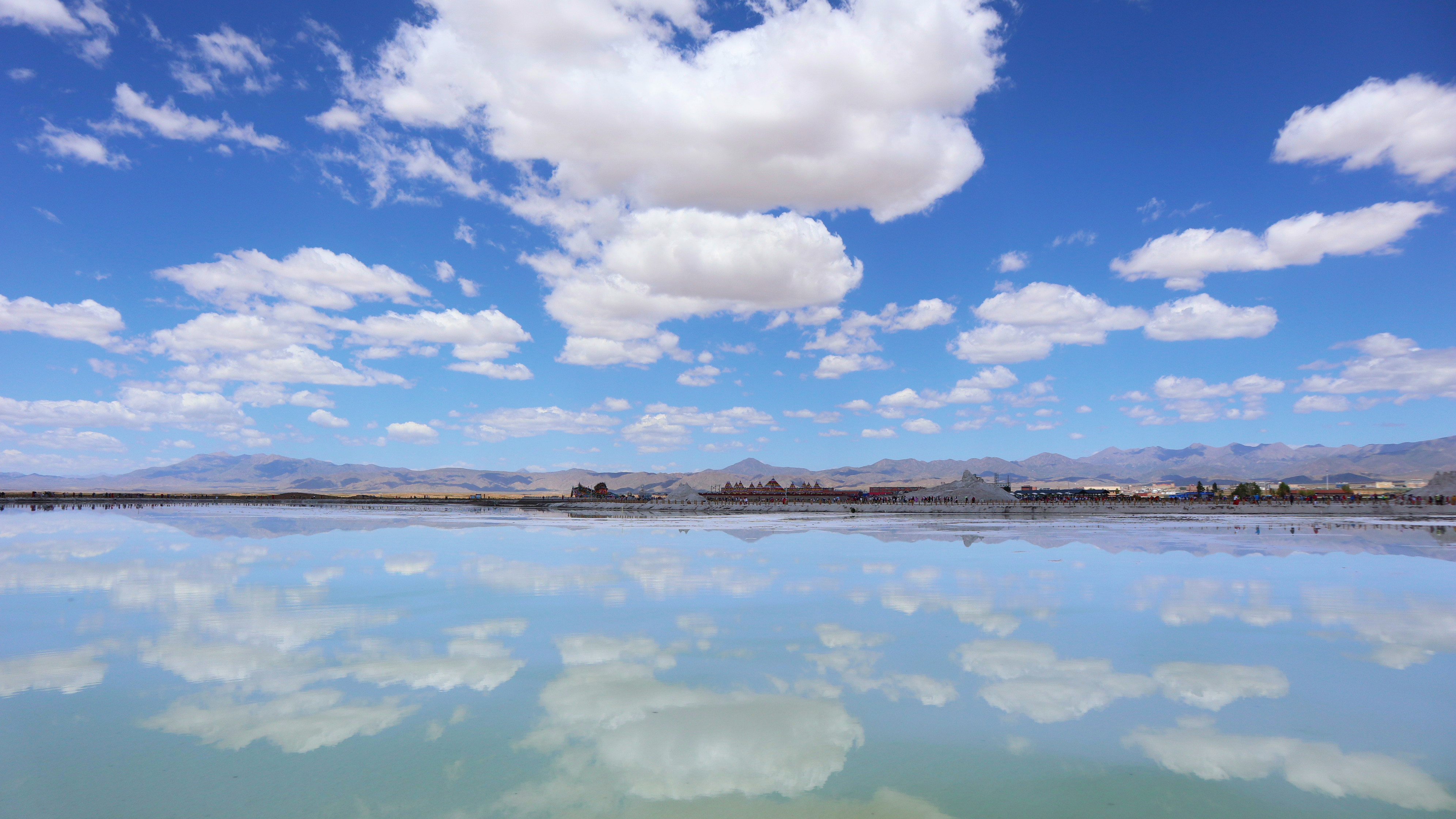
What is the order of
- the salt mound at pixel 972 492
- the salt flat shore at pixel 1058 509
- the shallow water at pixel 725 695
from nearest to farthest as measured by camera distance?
the shallow water at pixel 725 695
the salt flat shore at pixel 1058 509
the salt mound at pixel 972 492

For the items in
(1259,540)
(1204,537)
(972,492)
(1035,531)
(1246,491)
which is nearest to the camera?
(1259,540)

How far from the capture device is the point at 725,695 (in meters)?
11.8

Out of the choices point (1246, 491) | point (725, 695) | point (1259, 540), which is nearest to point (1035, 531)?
point (1259, 540)

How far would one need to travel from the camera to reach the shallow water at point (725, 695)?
8.39m

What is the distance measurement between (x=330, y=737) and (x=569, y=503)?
15703cm

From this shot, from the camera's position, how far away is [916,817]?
779 centimetres

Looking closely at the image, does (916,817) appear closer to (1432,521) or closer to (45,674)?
(45,674)

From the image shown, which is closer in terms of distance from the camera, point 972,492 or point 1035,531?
point 1035,531

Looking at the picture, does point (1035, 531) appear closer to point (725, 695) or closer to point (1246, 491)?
point (725, 695)

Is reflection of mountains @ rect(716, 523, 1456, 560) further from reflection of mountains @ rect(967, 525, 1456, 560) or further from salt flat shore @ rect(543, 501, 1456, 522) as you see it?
salt flat shore @ rect(543, 501, 1456, 522)

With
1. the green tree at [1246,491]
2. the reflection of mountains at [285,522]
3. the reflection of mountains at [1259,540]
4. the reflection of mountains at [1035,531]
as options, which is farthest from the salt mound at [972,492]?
the reflection of mountains at [285,522]

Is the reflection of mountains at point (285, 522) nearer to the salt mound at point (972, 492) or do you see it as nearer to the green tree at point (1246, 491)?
the salt mound at point (972, 492)

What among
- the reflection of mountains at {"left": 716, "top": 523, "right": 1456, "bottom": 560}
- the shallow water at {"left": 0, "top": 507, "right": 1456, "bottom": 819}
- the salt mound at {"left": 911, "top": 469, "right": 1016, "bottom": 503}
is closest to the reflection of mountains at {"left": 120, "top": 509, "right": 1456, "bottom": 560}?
the reflection of mountains at {"left": 716, "top": 523, "right": 1456, "bottom": 560}

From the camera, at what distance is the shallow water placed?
8.39m
